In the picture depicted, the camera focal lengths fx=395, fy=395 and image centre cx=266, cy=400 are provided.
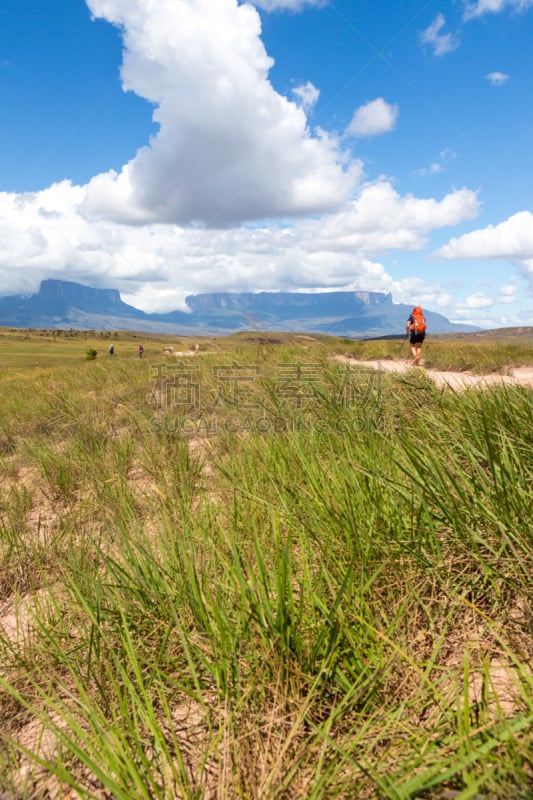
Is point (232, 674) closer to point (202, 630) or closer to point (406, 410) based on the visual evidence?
point (202, 630)

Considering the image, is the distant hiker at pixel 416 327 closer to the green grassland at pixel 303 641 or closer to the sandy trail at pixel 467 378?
the sandy trail at pixel 467 378

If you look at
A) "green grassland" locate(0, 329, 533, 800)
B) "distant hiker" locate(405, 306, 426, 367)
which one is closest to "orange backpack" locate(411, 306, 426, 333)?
"distant hiker" locate(405, 306, 426, 367)

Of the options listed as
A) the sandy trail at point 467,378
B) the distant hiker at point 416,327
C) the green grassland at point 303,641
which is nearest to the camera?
the green grassland at point 303,641

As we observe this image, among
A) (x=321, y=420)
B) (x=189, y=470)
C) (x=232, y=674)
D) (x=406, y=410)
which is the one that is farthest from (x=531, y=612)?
(x=189, y=470)

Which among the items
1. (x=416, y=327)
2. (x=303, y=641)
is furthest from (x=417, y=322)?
(x=303, y=641)

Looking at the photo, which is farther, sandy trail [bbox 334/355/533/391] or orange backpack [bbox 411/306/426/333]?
orange backpack [bbox 411/306/426/333]

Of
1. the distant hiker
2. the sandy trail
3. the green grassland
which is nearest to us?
the green grassland

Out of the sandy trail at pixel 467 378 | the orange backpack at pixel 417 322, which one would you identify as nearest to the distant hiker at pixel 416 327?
the orange backpack at pixel 417 322

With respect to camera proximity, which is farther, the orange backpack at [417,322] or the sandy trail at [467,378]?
the orange backpack at [417,322]

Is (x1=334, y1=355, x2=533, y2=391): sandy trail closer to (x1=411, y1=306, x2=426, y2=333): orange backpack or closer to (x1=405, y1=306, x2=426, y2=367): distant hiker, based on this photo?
(x1=405, y1=306, x2=426, y2=367): distant hiker

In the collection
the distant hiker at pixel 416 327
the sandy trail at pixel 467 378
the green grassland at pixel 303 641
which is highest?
the distant hiker at pixel 416 327

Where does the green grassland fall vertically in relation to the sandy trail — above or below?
below

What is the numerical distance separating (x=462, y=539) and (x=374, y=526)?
0.31 metres

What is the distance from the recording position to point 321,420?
3051 mm
